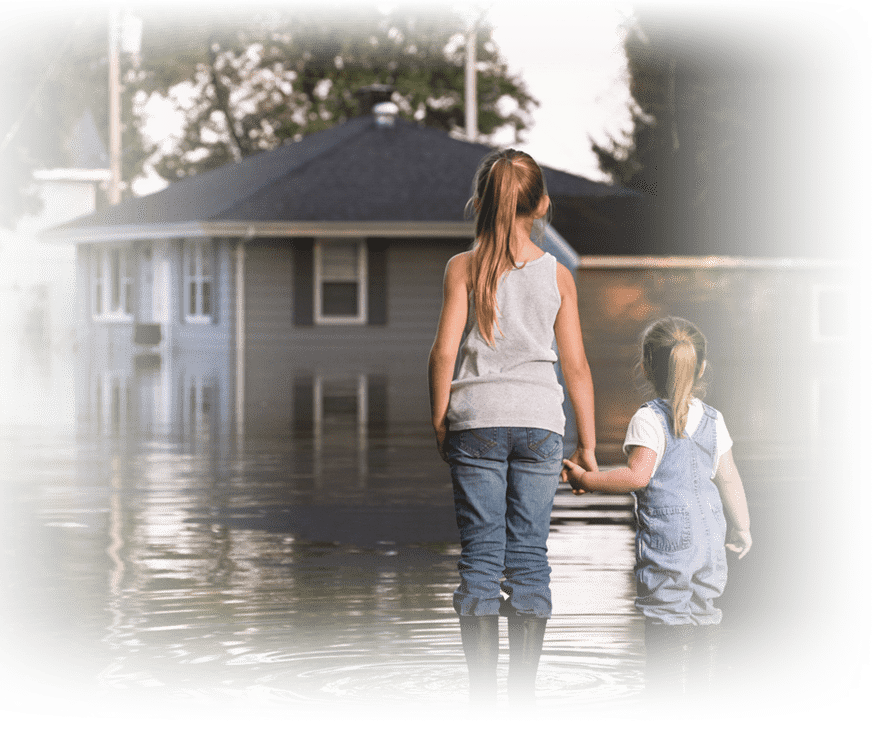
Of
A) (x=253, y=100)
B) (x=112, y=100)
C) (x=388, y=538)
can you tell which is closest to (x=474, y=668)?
(x=388, y=538)

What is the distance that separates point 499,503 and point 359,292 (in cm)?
2957

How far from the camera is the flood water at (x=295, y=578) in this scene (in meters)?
5.11

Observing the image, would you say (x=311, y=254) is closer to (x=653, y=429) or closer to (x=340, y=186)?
(x=340, y=186)

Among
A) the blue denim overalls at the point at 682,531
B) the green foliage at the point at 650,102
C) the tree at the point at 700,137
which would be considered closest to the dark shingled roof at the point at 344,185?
the green foliage at the point at 650,102

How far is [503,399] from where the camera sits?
4770mm

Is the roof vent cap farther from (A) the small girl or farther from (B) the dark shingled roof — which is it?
(A) the small girl

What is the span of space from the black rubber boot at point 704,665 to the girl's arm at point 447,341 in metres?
1.01

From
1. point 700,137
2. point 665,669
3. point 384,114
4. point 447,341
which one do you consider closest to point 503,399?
point 447,341

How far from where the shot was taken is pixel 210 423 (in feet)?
53.7

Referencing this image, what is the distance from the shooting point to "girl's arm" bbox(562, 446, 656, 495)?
4.68 meters

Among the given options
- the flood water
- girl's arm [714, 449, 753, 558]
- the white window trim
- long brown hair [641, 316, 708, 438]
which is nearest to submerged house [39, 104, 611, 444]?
the white window trim

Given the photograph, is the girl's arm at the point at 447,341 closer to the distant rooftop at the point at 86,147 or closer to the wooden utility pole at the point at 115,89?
the wooden utility pole at the point at 115,89

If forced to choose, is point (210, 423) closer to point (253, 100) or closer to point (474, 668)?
point (474, 668)

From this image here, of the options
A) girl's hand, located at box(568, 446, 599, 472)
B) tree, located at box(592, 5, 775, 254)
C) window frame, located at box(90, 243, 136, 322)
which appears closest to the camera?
girl's hand, located at box(568, 446, 599, 472)
